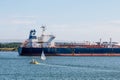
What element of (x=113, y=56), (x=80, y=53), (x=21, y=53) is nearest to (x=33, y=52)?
(x=21, y=53)

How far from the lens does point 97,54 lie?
16638 cm

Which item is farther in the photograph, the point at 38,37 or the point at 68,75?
the point at 38,37

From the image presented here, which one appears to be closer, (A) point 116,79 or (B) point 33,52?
(A) point 116,79

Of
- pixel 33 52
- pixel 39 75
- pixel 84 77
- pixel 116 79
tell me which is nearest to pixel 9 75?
pixel 39 75

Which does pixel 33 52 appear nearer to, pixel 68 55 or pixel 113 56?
pixel 68 55

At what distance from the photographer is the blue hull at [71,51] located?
15900cm

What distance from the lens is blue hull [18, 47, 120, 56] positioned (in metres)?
159

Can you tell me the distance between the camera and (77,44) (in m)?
176

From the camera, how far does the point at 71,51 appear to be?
537ft

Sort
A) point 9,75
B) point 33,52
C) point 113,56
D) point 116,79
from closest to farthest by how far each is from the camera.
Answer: point 116,79 → point 9,75 → point 33,52 → point 113,56

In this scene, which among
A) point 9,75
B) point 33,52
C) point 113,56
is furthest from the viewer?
point 113,56

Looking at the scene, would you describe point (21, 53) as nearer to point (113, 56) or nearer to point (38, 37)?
point (38, 37)

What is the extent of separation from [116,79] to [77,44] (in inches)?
4140

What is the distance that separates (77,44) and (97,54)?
39.6 ft
